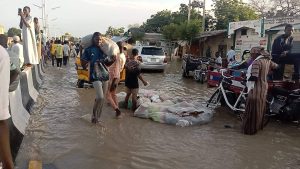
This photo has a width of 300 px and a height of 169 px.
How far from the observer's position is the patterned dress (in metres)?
7.87

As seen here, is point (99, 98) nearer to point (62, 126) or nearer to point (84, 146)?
point (62, 126)

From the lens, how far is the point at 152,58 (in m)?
22.7

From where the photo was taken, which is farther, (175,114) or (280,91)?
(280,91)

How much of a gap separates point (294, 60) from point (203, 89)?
17.3ft

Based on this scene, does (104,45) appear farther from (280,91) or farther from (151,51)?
(151,51)

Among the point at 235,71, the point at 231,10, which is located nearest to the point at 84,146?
the point at 235,71

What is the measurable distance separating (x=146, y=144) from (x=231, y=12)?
45355mm

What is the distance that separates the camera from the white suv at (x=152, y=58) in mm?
22484

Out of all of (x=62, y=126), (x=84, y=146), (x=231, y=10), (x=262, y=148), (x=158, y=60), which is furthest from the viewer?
(x=231, y=10)

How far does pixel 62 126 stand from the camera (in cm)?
802

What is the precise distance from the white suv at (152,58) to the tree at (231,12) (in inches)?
1107

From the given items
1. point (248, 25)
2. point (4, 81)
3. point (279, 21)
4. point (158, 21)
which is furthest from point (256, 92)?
point (158, 21)

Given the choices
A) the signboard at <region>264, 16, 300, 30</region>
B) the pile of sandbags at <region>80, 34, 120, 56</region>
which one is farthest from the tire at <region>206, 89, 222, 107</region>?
the signboard at <region>264, 16, 300, 30</region>

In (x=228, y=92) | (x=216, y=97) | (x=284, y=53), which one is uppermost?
(x=284, y=53)
